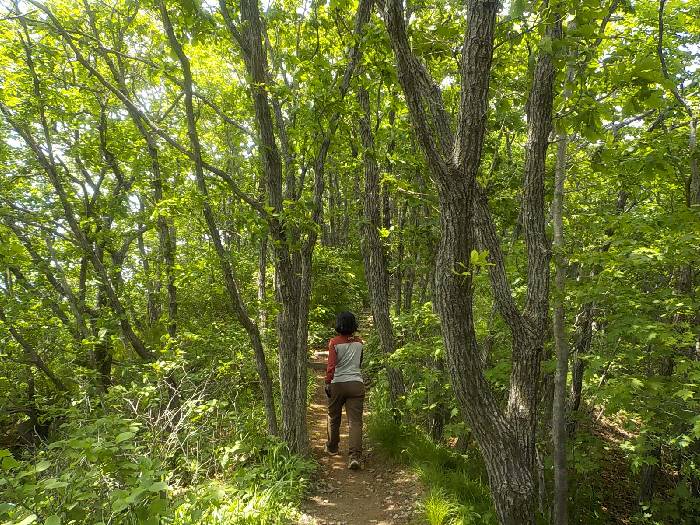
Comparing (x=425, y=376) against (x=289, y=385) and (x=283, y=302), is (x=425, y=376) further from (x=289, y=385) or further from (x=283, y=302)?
(x=283, y=302)

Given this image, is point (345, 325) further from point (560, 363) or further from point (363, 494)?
point (560, 363)

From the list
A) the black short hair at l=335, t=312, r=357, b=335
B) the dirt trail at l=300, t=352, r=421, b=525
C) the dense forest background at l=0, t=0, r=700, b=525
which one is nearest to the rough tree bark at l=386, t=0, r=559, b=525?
the dense forest background at l=0, t=0, r=700, b=525

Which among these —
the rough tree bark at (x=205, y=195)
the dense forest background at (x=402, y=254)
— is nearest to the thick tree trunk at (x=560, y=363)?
the dense forest background at (x=402, y=254)

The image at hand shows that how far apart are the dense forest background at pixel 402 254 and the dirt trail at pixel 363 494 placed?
0.94 ft

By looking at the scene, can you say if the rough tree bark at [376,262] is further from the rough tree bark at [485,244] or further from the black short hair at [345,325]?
the rough tree bark at [485,244]

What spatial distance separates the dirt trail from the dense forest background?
0.29 meters

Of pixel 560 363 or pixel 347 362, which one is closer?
pixel 560 363

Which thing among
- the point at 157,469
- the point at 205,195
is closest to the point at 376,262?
the point at 205,195

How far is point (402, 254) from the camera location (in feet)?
26.1

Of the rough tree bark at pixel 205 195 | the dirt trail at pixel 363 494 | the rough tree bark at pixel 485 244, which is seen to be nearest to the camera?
the rough tree bark at pixel 485 244

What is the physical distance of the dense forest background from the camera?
2.94 m

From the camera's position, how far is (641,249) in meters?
4.32

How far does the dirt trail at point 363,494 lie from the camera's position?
4473 mm

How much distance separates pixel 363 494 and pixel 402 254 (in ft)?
14.4
